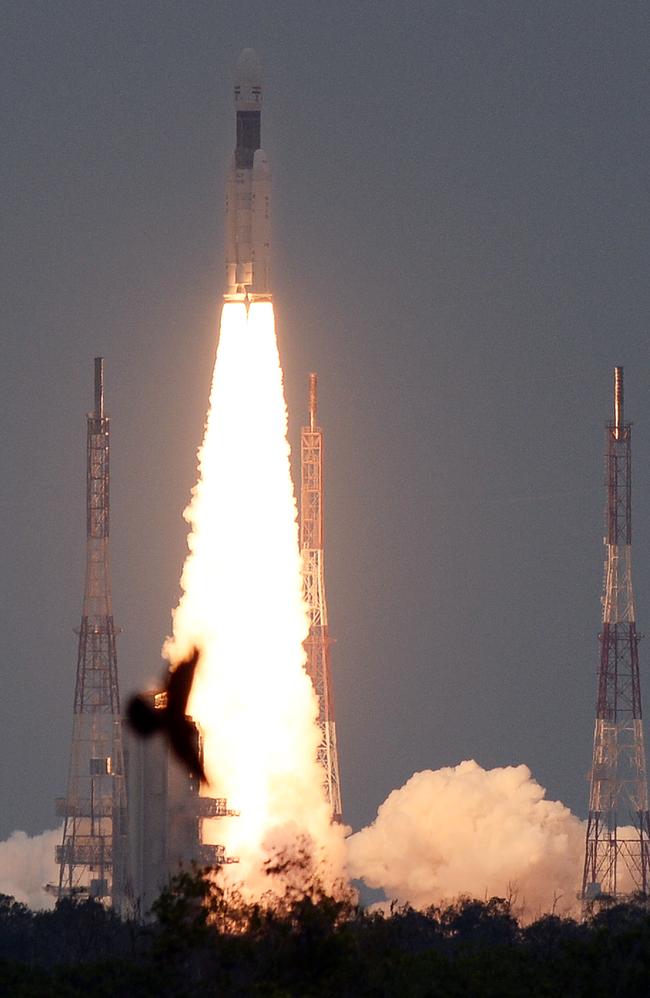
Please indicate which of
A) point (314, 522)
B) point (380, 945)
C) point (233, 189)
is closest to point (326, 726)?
point (314, 522)

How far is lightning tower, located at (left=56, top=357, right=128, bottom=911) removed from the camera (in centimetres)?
10944

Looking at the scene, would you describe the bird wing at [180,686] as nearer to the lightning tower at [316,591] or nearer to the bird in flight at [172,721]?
the bird in flight at [172,721]

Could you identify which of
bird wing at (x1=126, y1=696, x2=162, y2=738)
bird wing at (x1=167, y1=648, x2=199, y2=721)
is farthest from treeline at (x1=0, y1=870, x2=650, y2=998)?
bird wing at (x1=167, y1=648, x2=199, y2=721)

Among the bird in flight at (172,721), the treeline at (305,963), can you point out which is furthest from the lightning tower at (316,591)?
the treeline at (305,963)

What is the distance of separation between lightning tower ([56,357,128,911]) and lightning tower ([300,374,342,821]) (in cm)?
530

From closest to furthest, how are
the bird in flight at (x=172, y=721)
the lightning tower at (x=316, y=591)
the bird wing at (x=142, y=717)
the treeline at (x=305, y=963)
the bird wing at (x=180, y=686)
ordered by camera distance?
the treeline at (x=305, y=963) → the bird in flight at (x=172, y=721) → the bird wing at (x=142, y=717) → the bird wing at (x=180, y=686) → the lightning tower at (x=316, y=591)

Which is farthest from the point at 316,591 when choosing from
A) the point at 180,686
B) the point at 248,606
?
the point at 180,686

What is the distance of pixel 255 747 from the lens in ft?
333

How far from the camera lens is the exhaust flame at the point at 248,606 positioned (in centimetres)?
10044

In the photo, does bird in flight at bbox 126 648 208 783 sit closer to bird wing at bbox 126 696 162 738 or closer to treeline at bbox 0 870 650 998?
bird wing at bbox 126 696 162 738

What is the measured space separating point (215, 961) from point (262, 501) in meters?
35.3

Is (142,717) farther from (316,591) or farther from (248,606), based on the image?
(316,591)

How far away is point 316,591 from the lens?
356 ft

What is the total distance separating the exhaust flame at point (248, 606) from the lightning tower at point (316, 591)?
5436 millimetres
